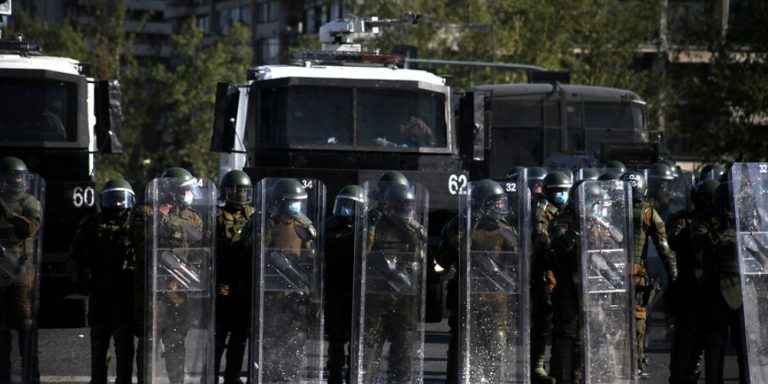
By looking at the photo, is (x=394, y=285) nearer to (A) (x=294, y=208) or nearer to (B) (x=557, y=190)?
(A) (x=294, y=208)

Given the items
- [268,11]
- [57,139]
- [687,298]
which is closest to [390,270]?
[687,298]

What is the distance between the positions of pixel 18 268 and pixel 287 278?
1828 mm

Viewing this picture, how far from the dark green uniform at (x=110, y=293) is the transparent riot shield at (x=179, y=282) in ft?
1.42

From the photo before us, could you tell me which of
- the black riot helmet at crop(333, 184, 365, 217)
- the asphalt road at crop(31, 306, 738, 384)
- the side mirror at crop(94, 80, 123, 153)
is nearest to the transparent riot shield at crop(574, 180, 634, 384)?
the black riot helmet at crop(333, 184, 365, 217)

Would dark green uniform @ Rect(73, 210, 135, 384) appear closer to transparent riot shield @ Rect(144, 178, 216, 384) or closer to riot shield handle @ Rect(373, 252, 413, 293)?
transparent riot shield @ Rect(144, 178, 216, 384)

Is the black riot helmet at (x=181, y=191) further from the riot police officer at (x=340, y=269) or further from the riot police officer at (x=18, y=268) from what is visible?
the riot police officer at (x=340, y=269)

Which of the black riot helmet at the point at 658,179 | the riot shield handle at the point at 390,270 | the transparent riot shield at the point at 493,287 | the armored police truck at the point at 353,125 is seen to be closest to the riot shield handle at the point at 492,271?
the transparent riot shield at the point at 493,287

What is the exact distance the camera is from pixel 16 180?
378 inches

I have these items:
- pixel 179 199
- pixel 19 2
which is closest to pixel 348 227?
pixel 179 199

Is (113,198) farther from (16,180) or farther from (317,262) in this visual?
(317,262)

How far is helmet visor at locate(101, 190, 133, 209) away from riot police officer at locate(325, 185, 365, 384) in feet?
4.68

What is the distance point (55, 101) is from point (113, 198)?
4.67 m

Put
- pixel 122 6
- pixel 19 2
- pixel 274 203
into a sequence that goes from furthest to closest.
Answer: pixel 19 2 < pixel 122 6 < pixel 274 203

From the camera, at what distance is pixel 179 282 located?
30.8ft
